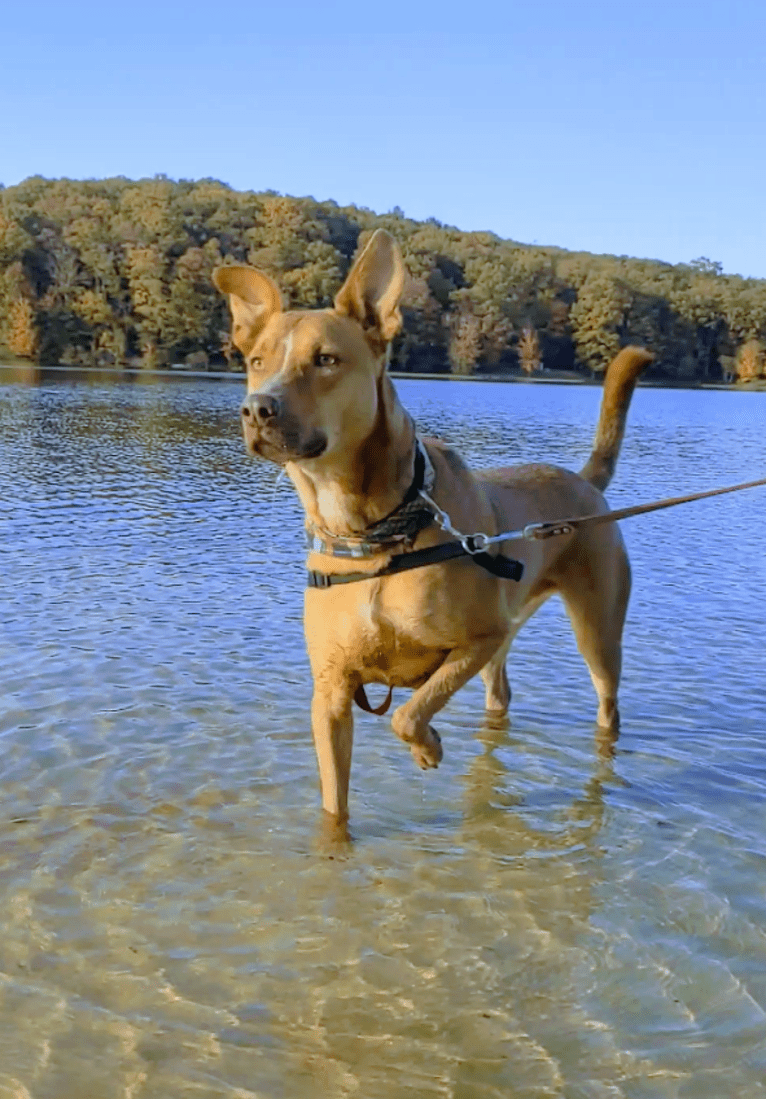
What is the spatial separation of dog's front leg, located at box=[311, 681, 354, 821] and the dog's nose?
1274 millimetres

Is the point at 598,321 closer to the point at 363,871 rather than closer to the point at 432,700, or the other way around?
the point at 432,700

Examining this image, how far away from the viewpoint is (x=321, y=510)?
4465 mm

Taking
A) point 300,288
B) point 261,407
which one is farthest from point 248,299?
point 300,288

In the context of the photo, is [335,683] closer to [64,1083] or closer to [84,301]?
[64,1083]

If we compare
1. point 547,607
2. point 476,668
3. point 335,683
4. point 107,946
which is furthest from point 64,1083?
point 547,607

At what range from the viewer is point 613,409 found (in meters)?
6.28

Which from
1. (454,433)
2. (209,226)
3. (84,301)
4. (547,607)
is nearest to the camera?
(547,607)

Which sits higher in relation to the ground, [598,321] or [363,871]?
[598,321]

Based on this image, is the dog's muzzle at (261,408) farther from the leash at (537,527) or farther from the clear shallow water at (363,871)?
the clear shallow water at (363,871)

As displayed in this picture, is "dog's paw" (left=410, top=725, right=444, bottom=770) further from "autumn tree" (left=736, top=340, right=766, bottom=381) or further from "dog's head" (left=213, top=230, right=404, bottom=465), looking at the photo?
"autumn tree" (left=736, top=340, right=766, bottom=381)

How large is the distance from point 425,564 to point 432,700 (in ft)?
1.80

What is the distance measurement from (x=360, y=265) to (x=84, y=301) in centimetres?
8878

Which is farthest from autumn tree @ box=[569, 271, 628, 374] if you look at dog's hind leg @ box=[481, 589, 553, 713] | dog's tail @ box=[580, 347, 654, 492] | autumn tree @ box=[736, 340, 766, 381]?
dog's hind leg @ box=[481, 589, 553, 713]

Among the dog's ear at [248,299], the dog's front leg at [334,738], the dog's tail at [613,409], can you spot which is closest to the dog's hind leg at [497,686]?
the dog's tail at [613,409]
